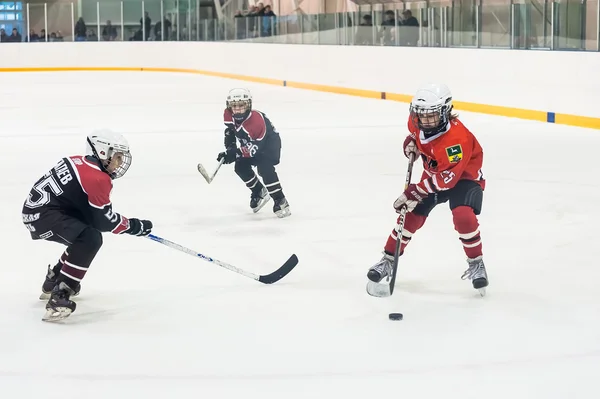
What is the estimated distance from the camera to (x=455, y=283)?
443 centimetres

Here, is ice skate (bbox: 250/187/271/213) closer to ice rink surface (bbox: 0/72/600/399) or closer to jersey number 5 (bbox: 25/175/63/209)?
ice rink surface (bbox: 0/72/600/399)

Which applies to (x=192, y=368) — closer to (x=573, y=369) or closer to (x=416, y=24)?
(x=573, y=369)

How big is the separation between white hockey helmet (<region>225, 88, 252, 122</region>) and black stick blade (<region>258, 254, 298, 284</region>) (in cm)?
171

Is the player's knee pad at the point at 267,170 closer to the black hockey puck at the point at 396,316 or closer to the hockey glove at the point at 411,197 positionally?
the hockey glove at the point at 411,197

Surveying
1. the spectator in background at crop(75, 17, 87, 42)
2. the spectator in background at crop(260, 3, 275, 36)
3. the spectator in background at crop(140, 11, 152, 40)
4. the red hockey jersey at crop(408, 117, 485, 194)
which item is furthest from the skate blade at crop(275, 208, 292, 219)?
the spectator in background at crop(140, 11, 152, 40)

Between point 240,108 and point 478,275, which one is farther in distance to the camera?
point 240,108

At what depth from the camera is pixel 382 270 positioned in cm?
430

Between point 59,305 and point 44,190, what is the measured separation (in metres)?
0.43

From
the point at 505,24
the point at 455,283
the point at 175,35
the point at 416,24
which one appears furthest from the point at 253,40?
the point at 455,283

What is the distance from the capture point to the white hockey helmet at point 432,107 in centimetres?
402

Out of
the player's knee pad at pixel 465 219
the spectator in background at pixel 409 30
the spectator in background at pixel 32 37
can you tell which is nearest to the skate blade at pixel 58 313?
the player's knee pad at pixel 465 219

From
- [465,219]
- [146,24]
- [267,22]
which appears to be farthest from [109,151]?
[146,24]

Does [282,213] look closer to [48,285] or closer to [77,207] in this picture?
[48,285]

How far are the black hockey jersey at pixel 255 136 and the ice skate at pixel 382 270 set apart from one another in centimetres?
194
